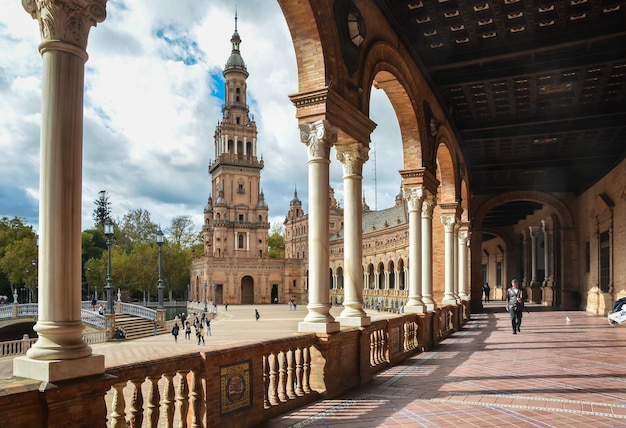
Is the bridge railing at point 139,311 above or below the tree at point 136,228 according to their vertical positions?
below

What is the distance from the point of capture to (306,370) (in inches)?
278

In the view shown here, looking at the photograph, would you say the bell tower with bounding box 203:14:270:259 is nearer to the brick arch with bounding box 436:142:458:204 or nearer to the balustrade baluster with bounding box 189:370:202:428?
the brick arch with bounding box 436:142:458:204

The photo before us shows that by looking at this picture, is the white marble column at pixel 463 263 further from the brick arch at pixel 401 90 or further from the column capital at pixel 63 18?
the column capital at pixel 63 18

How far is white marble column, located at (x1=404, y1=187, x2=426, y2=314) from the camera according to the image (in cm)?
1341

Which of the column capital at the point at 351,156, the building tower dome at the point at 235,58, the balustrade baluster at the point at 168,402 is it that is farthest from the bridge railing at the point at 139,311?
the building tower dome at the point at 235,58

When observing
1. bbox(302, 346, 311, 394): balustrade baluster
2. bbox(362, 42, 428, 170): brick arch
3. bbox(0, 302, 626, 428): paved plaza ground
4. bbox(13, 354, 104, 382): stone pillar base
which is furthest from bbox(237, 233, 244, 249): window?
bbox(13, 354, 104, 382): stone pillar base

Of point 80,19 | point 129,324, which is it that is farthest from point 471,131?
point 129,324

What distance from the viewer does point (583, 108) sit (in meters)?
16.9

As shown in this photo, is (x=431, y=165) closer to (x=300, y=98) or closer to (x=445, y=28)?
(x=445, y=28)

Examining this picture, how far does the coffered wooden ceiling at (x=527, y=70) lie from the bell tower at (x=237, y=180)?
62212 millimetres

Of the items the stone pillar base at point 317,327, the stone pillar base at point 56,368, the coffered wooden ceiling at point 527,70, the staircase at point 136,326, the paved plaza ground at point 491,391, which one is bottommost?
the staircase at point 136,326

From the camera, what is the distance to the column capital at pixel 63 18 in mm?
4129

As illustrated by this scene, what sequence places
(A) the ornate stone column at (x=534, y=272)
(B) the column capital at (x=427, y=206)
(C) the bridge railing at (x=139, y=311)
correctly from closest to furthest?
(B) the column capital at (x=427, y=206)
(A) the ornate stone column at (x=534, y=272)
(C) the bridge railing at (x=139, y=311)

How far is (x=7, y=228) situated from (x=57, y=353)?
74.4 metres
